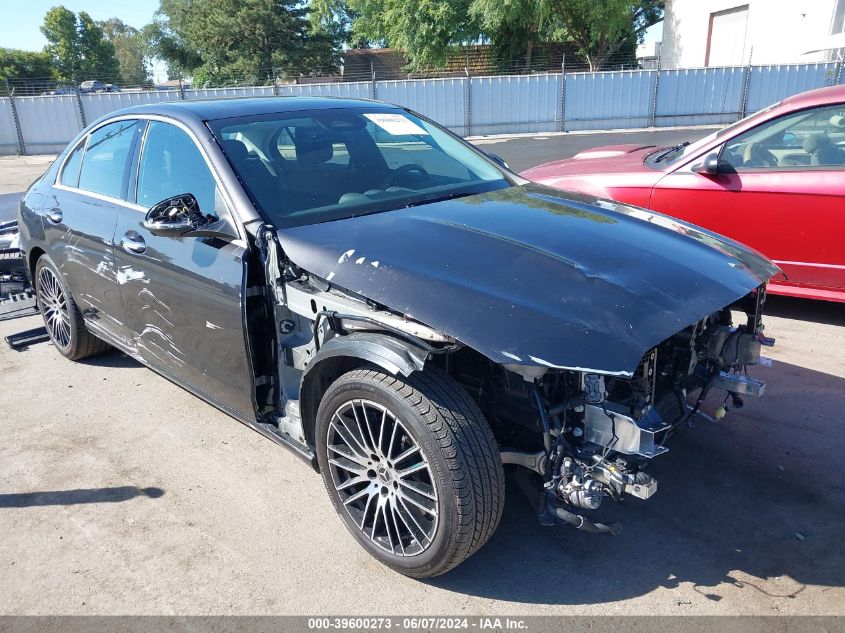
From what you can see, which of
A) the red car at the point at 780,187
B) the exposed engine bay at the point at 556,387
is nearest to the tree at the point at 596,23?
the red car at the point at 780,187

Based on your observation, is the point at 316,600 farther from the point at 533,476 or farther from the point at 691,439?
the point at 691,439

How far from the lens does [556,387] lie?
8.06ft

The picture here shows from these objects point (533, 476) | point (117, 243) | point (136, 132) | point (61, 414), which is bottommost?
point (61, 414)

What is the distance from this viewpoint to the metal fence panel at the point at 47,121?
2183cm

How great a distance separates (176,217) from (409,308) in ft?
4.23

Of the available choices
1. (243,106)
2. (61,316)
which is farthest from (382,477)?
(61,316)

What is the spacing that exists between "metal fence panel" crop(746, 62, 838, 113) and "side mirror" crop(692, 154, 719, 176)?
66.1ft

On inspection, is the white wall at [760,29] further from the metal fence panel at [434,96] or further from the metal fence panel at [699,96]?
the metal fence panel at [434,96]

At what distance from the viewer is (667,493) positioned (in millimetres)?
3143

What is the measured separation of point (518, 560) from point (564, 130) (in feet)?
70.2

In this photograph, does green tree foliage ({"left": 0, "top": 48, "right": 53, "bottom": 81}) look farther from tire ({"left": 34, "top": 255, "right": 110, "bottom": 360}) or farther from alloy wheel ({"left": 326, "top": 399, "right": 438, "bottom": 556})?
alloy wheel ({"left": 326, "top": 399, "right": 438, "bottom": 556})

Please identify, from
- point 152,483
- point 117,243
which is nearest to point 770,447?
point 152,483

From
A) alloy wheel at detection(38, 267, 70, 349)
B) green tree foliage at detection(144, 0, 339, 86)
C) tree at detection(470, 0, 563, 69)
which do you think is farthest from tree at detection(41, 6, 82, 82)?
alloy wheel at detection(38, 267, 70, 349)

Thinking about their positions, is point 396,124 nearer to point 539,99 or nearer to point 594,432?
point 594,432
